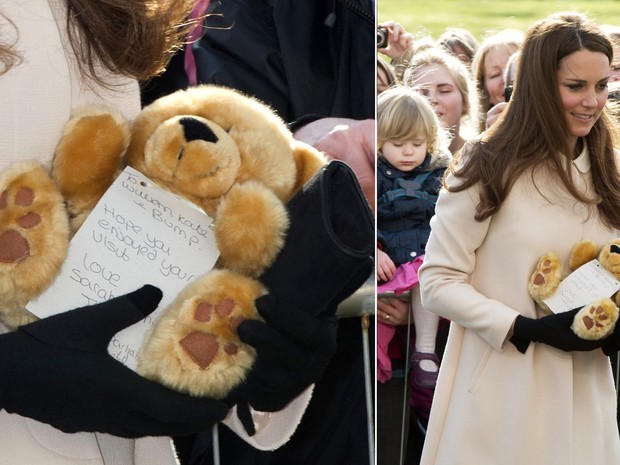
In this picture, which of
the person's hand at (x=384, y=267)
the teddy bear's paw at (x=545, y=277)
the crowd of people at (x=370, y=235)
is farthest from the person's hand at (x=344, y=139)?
the person's hand at (x=384, y=267)

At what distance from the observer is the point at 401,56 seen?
174 inches

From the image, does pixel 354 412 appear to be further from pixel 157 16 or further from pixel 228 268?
pixel 157 16

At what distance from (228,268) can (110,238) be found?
165mm

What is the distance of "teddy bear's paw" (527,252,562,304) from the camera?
272 cm

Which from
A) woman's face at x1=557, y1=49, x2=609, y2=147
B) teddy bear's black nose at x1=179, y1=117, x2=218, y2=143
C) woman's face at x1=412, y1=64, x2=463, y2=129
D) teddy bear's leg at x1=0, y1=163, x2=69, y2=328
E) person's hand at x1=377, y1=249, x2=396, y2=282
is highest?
teddy bear's black nose at x1=179, y1=117, x2=218, y2=143

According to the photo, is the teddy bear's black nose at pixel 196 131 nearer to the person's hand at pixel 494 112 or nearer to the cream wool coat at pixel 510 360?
the cream wool coat at pixel 510 360

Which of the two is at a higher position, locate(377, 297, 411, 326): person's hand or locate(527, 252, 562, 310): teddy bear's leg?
locate(527, 252, 562, 310): teddy bear's leg

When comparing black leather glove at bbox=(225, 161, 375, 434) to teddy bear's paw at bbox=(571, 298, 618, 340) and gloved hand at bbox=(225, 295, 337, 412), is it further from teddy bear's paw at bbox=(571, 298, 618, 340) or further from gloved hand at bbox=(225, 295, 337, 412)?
teddy bear's paw at bbox=(571, 298, 618, 340)

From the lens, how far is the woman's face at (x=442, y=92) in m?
4.16

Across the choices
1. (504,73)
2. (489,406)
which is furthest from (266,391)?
(504,73)

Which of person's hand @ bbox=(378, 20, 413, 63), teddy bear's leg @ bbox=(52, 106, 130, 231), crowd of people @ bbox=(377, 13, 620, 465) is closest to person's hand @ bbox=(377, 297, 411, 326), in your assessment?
crowd of people @ bbox=(377, 13, 620, 465)

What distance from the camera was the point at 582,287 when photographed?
2740mm

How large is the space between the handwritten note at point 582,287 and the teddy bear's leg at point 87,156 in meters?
1.63

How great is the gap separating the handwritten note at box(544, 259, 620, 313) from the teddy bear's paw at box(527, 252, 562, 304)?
0.02 metres
